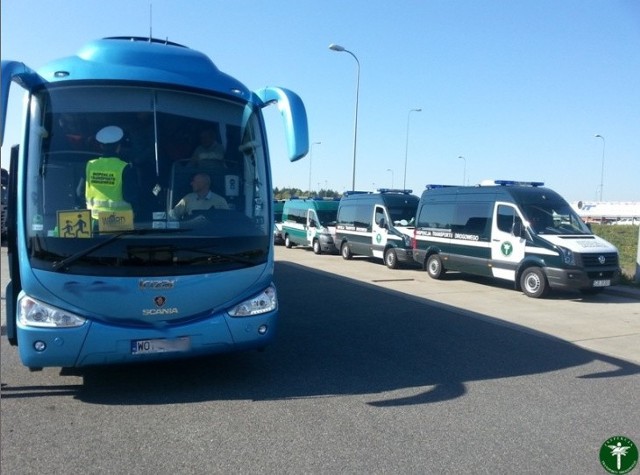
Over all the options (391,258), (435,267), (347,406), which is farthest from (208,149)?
(391,258)

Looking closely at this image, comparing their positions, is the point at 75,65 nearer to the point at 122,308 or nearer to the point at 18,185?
the point at 18,185

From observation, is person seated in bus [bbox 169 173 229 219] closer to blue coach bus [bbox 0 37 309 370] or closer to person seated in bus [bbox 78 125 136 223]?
blue coach bus [bbox 0 37 309 370]

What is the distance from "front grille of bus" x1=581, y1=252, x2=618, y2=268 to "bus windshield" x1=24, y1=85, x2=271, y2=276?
861 centimetres

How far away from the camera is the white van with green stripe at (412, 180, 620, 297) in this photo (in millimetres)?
11992

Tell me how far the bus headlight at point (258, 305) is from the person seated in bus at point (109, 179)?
1.34 meters

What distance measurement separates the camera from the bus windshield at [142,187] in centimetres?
488

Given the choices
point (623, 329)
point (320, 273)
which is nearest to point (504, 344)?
point (623, 329)

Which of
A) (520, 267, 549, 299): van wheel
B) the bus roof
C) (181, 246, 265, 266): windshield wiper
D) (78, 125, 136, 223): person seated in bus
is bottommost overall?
(520, 267, 549, 299): van wheel

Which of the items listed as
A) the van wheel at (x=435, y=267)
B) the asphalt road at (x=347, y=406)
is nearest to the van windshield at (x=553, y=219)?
the van wheel at (x=435, y=267)

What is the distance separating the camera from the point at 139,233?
4961 mm

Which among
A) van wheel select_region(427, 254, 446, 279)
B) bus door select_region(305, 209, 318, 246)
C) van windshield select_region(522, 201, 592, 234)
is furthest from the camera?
bus door select_region(305, 209, 318, 246)

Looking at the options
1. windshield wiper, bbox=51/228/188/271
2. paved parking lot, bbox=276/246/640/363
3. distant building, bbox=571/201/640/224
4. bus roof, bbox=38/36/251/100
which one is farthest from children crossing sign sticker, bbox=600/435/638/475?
distant building, bbox=571/201/640/224

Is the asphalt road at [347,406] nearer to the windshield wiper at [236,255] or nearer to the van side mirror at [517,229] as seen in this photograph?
the windshield wiper at [236,255]

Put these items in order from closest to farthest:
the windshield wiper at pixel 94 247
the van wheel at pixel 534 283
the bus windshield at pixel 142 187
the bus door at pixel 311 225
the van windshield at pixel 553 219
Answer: the windshield wiper at pixel 94 247, the bus windshield at pixel 142 187, the van wheel at pixel 534 283, the van windshield at pixel 553 219, the bus door at pixel 311 225
